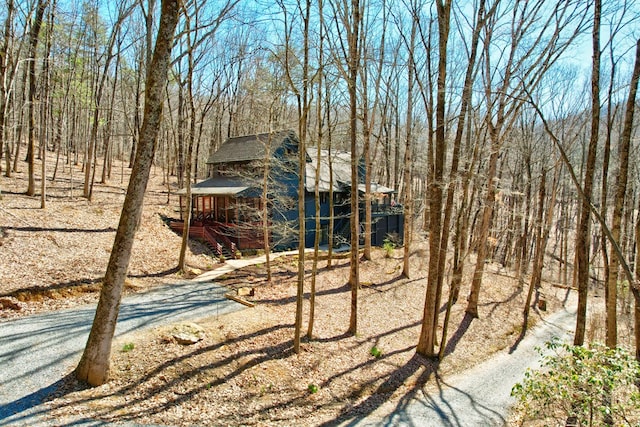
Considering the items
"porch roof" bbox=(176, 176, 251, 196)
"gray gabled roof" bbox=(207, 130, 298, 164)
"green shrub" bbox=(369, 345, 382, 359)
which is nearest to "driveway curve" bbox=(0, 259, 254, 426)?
"green shrub" bbox=(369, 345, 382, 359)

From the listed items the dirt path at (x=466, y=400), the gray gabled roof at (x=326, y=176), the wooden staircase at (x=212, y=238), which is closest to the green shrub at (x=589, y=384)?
the dirt path at (x=466, y=400)

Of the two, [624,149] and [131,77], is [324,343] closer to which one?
[624,149]

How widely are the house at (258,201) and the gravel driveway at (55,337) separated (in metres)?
5.91

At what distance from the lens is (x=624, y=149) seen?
7.39 meters

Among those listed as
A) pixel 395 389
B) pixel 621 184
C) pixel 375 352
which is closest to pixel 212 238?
pixel 375 352

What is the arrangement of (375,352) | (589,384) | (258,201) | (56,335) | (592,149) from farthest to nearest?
1. (258,201)
2. (375,352)
3. (592,149)
4. (56,335)
5. (589,384)

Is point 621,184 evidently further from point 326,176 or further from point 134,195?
point 326,176

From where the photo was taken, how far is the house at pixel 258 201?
17.4 m

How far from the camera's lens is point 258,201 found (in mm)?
18562

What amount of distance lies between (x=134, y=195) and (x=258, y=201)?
12776 millimetres

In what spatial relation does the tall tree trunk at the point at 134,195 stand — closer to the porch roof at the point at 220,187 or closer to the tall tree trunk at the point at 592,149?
the tall tree trunk at the point at 592,149

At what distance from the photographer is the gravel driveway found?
543cm

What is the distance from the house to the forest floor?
191 centimetres

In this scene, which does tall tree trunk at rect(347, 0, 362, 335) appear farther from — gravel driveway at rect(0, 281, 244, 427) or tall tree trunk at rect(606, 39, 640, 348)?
tall tree trunk at rect(606, 39, 640, 348)
